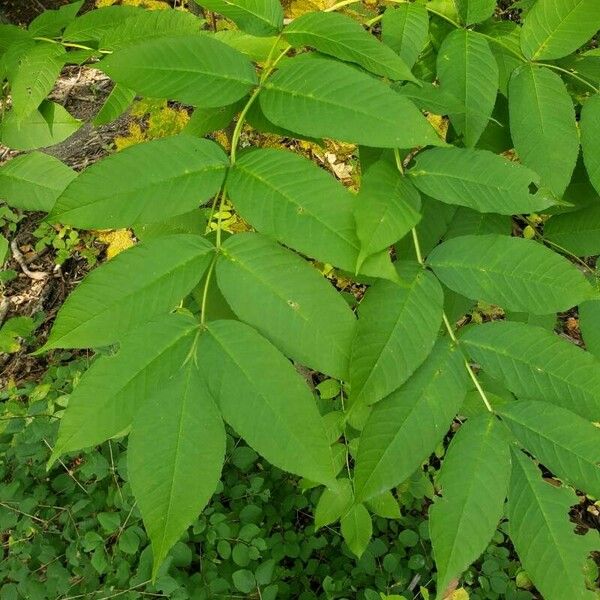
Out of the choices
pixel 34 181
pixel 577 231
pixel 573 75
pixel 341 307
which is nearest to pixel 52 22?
pixel 34 181

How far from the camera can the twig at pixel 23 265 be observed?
15.2ft

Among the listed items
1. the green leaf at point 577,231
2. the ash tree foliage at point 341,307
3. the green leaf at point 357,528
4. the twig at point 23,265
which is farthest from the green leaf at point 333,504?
the twig at point 23,265

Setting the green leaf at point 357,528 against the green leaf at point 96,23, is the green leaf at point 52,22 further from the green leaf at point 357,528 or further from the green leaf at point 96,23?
the green leaf at point 357,528

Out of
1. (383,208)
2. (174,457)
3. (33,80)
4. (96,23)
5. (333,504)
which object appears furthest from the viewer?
(333,504)

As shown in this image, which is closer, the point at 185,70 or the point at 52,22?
the point at 185,70

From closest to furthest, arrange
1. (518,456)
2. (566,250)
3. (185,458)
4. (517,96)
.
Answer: (185,458)
(518,456)
(517,96)
(566,250)

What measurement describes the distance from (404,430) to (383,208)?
1.24 feet

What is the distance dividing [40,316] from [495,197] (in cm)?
372

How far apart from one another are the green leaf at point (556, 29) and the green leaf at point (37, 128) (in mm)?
1149

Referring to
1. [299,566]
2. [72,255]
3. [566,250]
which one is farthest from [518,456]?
[72,255]

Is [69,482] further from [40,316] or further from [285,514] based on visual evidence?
[40,316]

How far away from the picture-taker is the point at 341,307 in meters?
1.02

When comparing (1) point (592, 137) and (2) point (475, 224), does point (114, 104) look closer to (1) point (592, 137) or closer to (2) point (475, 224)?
(2) point (475, 224)

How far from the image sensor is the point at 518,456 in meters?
1.05
